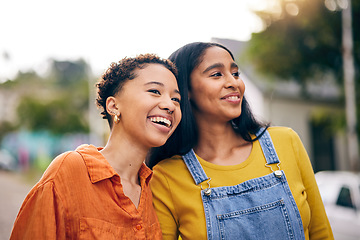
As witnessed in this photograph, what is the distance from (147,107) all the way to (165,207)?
0.65 metres

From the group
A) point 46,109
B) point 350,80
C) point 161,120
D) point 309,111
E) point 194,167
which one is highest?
point 46,109

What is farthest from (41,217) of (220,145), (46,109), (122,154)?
(46,109)

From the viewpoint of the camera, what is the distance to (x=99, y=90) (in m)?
2.07

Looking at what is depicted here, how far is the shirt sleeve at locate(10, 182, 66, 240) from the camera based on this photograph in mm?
1394

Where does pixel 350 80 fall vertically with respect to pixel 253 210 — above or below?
above

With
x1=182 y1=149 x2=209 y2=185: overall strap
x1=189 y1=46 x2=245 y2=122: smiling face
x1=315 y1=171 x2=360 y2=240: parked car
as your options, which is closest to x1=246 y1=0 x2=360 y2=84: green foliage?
x1=315 y1=171 x2=360 y2=240: parked car

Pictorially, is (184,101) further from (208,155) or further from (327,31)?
(327,31)

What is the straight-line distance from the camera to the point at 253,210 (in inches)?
75.3

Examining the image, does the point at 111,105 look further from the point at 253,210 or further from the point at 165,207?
the point at 253,210

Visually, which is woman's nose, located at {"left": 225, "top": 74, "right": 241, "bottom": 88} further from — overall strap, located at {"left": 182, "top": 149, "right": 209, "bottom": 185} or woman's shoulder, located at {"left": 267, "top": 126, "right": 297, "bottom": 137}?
overall strap, located at {"left": 182, "top": 149, "right": 209, "bottom": 185}

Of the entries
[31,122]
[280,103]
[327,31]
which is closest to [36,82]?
[31,122]

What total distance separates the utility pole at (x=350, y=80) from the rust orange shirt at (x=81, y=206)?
32.2 ft

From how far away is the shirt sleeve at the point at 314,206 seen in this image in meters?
2.03

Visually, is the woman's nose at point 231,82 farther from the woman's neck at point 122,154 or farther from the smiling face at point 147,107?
the woman's neck at point 122,154
